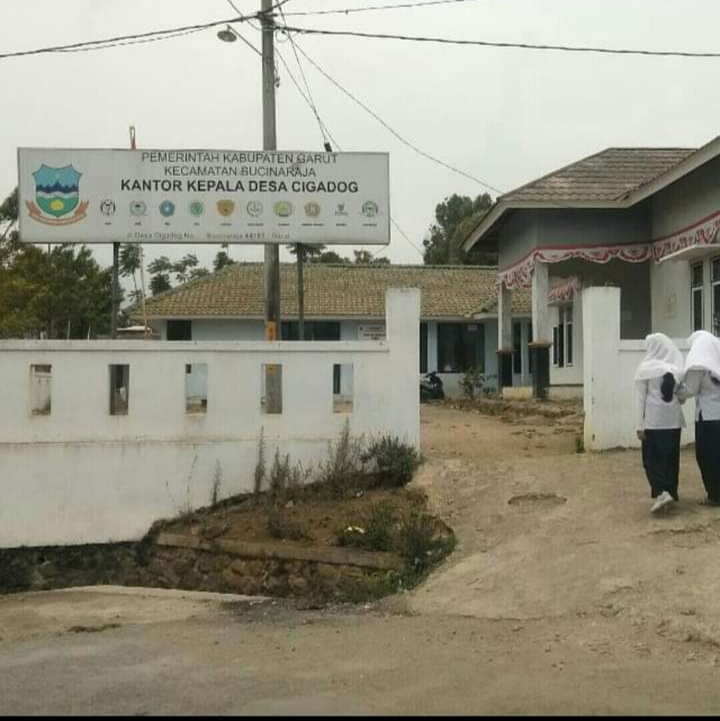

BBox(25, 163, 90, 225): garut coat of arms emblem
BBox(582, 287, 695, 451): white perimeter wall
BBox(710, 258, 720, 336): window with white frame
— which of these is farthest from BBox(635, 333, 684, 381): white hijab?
BBox(25, 163, 90, 225): garut coat of arms emblem

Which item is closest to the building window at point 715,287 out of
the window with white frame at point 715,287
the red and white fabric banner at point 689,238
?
the window with white frame at point 715,287

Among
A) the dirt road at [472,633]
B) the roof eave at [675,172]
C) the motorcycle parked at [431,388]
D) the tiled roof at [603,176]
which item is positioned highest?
the tiled roof at [603,176]

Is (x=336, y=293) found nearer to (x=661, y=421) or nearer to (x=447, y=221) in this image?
(x=661, y=421)

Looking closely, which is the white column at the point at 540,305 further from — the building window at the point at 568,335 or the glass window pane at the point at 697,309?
the building window at the point at 568,335

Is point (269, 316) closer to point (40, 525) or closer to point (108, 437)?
point (108, 437)

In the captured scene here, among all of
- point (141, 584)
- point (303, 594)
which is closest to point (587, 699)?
point (303, 594)

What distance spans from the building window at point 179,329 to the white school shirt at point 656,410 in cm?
2119

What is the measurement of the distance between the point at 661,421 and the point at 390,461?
325 cm

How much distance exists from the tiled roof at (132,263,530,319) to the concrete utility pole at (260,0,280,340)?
13500 mm

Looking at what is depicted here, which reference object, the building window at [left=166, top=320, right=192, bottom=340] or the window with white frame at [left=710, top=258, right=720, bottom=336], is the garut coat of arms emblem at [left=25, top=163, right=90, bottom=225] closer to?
the window with white frame at [left=710, top=258, right=720, bottom=336]

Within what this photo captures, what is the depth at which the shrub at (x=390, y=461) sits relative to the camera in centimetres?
1043

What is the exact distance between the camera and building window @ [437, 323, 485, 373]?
29766 millimetres

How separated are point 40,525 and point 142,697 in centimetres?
541

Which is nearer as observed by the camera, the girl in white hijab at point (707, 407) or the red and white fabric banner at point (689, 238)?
the girl in white hijab at point (707, 407)
